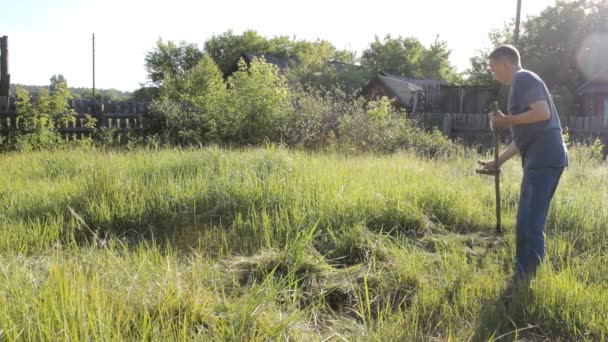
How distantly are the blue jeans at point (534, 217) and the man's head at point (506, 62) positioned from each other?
2.65 feet

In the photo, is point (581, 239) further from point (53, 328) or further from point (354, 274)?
point (53, 328)

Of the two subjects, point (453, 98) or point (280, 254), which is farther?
point (453, 98)

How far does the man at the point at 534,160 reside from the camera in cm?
370

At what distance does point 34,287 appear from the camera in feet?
8.30

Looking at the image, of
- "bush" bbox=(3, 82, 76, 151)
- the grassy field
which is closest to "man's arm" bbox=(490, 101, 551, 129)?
the grassy field

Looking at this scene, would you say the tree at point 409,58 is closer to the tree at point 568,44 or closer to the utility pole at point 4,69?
the tree at point 568,44

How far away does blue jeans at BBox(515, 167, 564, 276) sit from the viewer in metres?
3.71

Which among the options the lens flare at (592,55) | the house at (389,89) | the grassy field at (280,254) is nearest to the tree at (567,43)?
the lens flare at (592,55)

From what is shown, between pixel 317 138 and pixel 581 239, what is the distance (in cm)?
729

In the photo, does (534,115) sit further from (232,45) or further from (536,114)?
(232,45)

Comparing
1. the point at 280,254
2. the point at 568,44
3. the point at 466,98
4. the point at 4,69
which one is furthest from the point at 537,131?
the point at 568,44

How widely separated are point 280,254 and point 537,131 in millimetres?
2185

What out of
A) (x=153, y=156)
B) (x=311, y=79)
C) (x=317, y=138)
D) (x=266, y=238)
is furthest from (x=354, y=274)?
(x=311, y=79)

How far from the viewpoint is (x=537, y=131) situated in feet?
12.4
